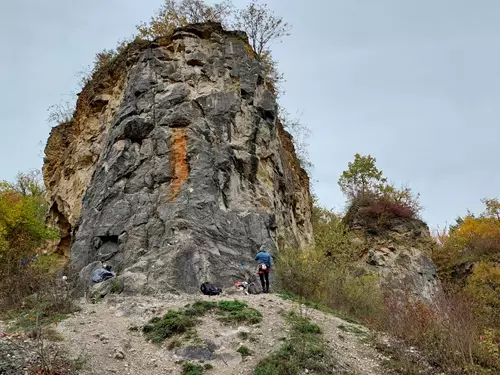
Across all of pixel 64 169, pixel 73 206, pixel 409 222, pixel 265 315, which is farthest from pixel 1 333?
pixel 409 222

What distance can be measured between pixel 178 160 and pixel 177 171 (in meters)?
0.55

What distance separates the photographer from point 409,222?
31.9 meters

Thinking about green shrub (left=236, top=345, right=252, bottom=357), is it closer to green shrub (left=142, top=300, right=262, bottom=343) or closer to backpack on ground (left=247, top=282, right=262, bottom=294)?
green shrub (left=142, top=300, right=262, bottom=343)

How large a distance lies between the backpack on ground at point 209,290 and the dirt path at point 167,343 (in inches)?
56.5

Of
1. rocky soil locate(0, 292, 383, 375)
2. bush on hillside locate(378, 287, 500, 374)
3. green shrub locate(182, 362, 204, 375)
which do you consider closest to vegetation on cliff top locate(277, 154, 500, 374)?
bush on hillside locate(378, 287, 500, 374)

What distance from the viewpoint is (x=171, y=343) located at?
10.0 meters

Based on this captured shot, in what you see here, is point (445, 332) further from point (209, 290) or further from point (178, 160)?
point (178, 160)

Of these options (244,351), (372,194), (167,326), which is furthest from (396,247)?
(244,351)

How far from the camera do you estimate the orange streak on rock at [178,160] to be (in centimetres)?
1870

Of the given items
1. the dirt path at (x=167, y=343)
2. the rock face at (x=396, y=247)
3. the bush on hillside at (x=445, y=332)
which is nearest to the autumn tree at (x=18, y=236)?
the dirt path at (x=167, y=343)

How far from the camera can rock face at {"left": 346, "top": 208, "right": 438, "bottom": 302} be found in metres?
29.1

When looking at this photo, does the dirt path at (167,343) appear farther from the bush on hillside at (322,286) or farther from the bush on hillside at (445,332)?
the bush on hillside at (322,286)

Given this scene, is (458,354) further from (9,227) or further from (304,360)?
(9,227)

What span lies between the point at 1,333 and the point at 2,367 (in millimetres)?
2133
